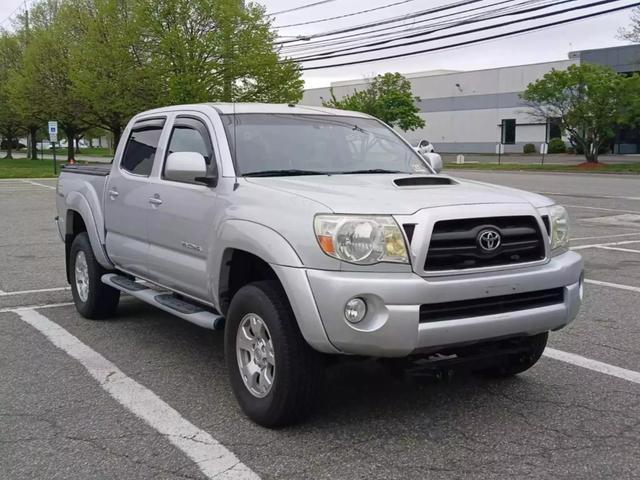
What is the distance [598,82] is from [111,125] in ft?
89.2

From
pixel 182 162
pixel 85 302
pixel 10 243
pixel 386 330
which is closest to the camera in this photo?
pixel 386 330

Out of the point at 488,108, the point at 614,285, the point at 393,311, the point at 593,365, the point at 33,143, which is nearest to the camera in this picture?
the point at 393,311

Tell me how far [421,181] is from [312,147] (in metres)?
0.99

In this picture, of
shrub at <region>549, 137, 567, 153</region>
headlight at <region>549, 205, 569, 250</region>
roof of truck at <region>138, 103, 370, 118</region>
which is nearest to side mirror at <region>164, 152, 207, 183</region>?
roof of truck at <region>138, 103, 370, 118</region>

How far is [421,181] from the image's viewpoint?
470 centimetres

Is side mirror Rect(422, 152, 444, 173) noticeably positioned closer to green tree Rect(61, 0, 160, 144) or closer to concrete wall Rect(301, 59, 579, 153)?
green tree Rect(61, 0, 160, 144)

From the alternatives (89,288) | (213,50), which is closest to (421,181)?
(89,288)

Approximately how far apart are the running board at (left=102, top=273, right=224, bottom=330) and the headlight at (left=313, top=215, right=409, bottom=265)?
128 cm

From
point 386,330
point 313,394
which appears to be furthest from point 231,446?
point 386,330

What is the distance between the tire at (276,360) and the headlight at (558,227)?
5.31 ft

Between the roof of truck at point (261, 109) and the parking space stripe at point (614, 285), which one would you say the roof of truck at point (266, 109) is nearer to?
the roof of truck at point (261, 109)

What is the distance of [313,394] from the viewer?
409 centimetres

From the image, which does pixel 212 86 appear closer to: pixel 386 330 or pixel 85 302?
pixel 85 302

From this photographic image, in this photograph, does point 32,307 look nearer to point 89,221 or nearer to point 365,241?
point 89,221
